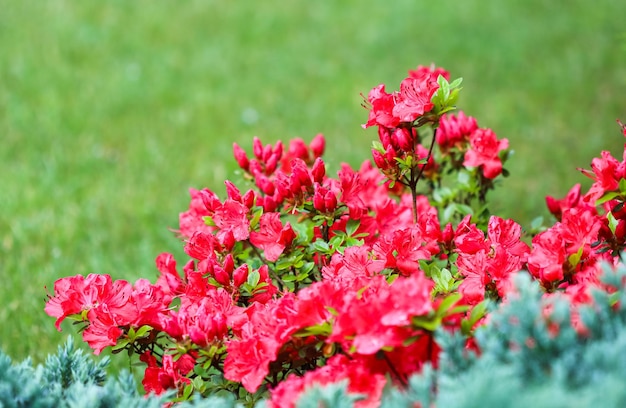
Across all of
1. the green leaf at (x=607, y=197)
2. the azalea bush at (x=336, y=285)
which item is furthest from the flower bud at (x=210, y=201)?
the green leaf at (x=607, y=197)

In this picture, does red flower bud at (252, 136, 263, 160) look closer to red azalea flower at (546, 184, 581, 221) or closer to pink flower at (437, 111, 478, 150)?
pink flower at (437, 111, 478, 150)

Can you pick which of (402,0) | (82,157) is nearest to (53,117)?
(82,157)

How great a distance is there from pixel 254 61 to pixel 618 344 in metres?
4.95

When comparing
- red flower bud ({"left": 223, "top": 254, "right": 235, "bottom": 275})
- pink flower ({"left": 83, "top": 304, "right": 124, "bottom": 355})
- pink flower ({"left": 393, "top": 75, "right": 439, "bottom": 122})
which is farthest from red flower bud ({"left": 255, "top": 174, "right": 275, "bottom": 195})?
pink flower ({"left": 83, "top": 304, "right": 124, "bottom": 355})

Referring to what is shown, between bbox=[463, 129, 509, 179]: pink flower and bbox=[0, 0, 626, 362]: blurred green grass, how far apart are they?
1391 millimetres

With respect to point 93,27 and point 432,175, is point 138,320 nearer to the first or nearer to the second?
point 432,175

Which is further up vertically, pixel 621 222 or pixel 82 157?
pixel 82 157

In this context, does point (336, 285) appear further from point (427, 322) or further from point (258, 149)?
point (258, 149)

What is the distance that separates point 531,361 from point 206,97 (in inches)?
168

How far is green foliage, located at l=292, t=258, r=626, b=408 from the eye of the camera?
114cm

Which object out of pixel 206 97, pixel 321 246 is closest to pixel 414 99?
pixel 321 246

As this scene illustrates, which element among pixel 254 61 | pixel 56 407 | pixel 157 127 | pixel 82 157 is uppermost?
pixel 254 61

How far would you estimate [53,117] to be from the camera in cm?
486

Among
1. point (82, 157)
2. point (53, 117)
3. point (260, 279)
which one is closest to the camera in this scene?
point (260, 279)
